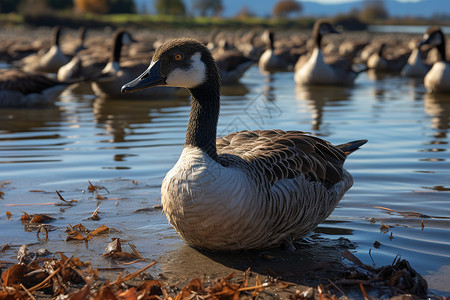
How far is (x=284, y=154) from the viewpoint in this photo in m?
5.23

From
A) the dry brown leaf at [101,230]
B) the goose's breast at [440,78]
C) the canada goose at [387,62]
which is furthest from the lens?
the canada goose at [387,62]

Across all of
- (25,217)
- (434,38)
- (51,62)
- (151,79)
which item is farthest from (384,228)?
(51,62)

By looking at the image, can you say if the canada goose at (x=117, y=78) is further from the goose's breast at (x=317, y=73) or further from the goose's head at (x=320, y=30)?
the goose's head at (x=320, y=30)

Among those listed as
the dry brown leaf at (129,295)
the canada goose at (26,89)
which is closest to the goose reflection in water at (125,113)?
the canada goose at (26,89)

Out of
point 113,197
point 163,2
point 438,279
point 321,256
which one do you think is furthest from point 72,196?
point 163,2

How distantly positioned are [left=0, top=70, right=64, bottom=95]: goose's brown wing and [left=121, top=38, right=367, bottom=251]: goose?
938cm

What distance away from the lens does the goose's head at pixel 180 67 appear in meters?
5.07

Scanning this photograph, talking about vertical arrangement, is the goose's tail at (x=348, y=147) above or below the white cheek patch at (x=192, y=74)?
below

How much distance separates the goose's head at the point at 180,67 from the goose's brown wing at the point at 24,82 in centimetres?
950

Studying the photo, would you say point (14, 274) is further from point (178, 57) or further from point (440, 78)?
point (440, 78)

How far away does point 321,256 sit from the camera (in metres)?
5.19

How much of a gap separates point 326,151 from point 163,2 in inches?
4807

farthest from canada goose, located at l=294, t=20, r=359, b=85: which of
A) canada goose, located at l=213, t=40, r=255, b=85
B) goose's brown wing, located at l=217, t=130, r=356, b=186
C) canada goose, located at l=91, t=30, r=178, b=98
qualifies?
goose's brown wing, located at l=217, t=130, r=356, b=186

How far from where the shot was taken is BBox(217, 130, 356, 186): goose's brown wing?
5020 mm
